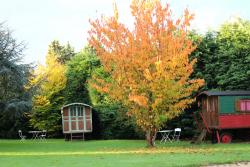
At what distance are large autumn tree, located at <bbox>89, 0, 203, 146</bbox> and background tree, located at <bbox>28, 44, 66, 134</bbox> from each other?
18.1 m

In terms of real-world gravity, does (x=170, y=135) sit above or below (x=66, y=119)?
below

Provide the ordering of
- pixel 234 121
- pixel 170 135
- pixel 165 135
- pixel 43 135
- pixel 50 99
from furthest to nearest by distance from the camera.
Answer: pixel 50 99
pixel 43 135
pixel 170 135
pixel 165 135
pixel 234 121

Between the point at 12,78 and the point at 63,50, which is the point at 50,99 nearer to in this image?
the point at 12,78

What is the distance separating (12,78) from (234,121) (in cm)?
1386

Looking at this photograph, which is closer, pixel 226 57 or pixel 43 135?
pixel 226 57

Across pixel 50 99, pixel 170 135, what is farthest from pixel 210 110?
pixel 50 99

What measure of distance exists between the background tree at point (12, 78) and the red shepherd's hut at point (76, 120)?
7.33 meters

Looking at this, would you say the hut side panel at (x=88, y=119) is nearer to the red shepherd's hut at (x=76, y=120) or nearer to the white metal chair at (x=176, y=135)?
the red shepherd's hut at (x=76, y=120)

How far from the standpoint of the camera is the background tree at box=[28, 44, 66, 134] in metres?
43.8

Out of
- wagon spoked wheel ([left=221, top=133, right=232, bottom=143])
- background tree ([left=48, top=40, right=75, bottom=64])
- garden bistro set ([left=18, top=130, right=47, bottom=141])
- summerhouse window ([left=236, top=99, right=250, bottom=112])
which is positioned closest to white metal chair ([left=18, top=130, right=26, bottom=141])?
garden bistro set ([left=18, top=130, right=47, bottom=141])

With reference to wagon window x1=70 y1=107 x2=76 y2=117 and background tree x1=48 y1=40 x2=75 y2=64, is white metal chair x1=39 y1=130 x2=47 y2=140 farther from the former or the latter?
background tree x1=48 y1=40 x2=75 y2=64

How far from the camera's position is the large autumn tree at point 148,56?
24094 millimetres

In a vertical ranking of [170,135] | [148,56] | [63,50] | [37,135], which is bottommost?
[37,135]

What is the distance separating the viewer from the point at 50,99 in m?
45.7
